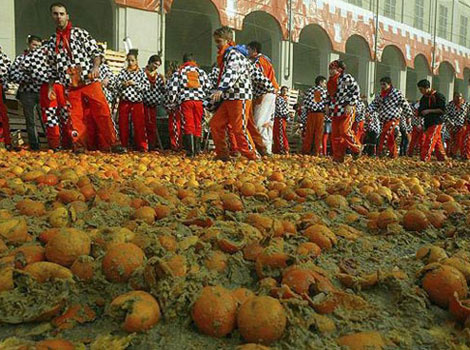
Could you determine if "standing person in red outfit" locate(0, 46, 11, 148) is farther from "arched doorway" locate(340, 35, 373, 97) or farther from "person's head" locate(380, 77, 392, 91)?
"arched doorway" locate(340, 35, 373, 97)

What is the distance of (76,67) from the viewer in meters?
5.45

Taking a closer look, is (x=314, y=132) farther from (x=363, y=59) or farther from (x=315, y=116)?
(x=363, y=59)

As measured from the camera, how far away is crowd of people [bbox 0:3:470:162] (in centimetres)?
544

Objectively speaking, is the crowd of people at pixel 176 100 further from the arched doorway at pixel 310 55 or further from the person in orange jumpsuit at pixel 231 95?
the arched doorway at pixel 310 55

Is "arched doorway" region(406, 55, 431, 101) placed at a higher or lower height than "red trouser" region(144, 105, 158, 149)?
higher

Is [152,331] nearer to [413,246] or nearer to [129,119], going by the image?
[413,246]

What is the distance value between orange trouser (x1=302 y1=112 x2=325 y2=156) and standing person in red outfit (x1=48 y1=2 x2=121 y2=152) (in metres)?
4.93

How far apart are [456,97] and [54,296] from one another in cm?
1142

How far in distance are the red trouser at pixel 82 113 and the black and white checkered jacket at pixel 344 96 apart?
324 cm

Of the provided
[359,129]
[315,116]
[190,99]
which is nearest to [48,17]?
[315,116]

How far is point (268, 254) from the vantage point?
1.48m

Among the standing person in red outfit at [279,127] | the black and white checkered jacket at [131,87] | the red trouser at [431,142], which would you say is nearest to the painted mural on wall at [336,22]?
the standing person in red outfit at [279,127]

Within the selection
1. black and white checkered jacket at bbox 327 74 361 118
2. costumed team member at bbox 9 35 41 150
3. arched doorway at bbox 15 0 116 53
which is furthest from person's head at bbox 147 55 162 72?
arched doorway at bbox 15 0 116 53

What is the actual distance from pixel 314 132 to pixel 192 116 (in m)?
3.75
